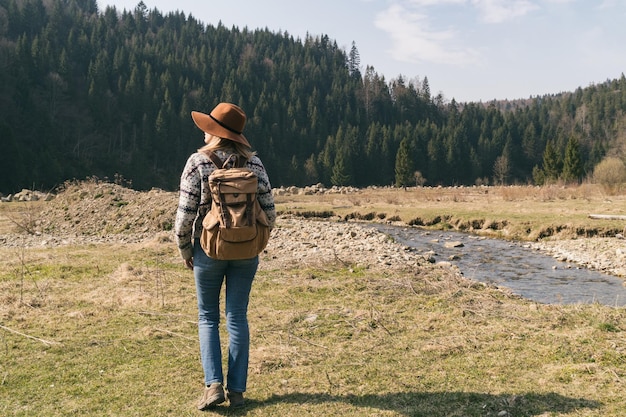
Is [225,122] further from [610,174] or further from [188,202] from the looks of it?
[610,174]

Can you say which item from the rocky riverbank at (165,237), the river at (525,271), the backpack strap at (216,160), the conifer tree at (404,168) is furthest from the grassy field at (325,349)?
the conifer tree at (404,168)

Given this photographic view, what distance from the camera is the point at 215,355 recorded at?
159 inches

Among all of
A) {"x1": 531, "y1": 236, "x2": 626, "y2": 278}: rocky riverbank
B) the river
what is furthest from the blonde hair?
{"x1": 531, "y1": 236, "x2": 626, "y2": 278}: rocky riverbank

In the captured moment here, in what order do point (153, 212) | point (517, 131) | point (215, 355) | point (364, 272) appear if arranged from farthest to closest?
point (517, 131), point (153, 212), point (364, 272), point (215, 355)

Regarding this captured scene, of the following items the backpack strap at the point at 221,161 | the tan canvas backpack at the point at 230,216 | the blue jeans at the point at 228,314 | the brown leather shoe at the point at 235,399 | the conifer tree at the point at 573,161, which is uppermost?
the conifer tree at the point at 573,161

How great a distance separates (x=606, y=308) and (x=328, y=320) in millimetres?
4366

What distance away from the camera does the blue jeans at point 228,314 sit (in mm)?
4004

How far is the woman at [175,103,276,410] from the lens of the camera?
3918mm

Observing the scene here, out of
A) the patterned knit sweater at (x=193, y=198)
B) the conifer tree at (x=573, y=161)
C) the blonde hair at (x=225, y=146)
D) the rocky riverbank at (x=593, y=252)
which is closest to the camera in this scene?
the patterned knit sweater at (x=193, y=198)

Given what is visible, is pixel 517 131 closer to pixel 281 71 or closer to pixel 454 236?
pixel 281 71

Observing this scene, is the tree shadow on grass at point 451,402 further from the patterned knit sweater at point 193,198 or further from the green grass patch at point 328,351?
the patterned knit sweater at point 193,198

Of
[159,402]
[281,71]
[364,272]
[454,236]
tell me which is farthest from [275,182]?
[159,402]

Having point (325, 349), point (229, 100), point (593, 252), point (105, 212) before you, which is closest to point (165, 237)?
point (105, 212)

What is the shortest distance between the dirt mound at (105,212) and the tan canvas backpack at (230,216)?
1530 cm
